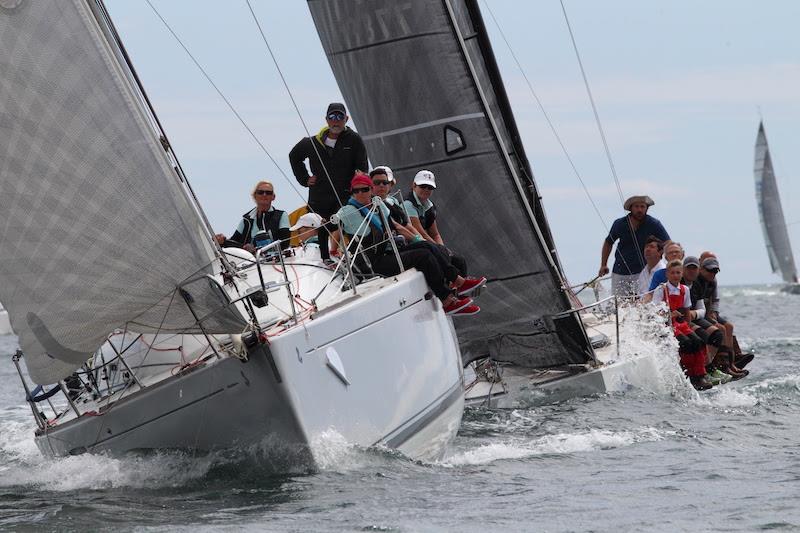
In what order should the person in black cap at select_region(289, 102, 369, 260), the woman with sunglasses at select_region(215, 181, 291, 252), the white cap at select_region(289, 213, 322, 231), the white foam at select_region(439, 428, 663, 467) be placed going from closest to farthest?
the white foam at select_region(439, 428, 663, 467) → the white cap at select_region(289, 213, 322, 231) → the woman with sunglasses at select_region(215, 181, 291, 252) → the person in black cap at select_region(289, 102, 369, 260)

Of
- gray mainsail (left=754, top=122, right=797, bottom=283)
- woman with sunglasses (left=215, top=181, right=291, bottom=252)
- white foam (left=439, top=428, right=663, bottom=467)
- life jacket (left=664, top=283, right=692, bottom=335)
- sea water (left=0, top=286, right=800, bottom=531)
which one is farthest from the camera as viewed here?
gray mainsail (left=754, top=122, right=797, bottom=283)

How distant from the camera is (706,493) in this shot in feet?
20.6

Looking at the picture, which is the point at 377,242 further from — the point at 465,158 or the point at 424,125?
the point at 424,125

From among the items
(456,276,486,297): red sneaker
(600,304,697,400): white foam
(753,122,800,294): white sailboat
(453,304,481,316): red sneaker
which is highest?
(456,276,486,297): red sneaker

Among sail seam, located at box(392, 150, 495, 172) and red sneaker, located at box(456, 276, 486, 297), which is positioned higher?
sail seam, located at box(392, 150, 495, 172)

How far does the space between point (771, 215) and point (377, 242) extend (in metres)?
47.3

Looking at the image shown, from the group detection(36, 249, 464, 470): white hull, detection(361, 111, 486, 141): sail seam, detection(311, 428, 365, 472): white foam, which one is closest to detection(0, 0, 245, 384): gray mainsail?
detection(36, 249, 464, 470): white hull

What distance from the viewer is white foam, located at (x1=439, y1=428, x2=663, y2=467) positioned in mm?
7551

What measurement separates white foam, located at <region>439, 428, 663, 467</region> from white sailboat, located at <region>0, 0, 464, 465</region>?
1.16 meters

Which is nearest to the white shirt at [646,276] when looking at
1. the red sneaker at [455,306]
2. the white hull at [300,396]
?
the red sneaker at [455,306]

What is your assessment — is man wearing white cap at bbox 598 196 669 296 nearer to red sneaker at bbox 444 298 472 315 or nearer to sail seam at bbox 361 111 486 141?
sail seam at bbox 361 111 486 141

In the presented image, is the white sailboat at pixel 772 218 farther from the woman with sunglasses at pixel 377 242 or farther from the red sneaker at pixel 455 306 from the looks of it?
the woman with sunglasses at pixel 377 242

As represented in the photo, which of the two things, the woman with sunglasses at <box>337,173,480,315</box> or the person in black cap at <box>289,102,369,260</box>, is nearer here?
the woman with sunglasses at <box>337,173,480,315</box>

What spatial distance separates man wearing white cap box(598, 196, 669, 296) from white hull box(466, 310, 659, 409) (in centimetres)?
149
